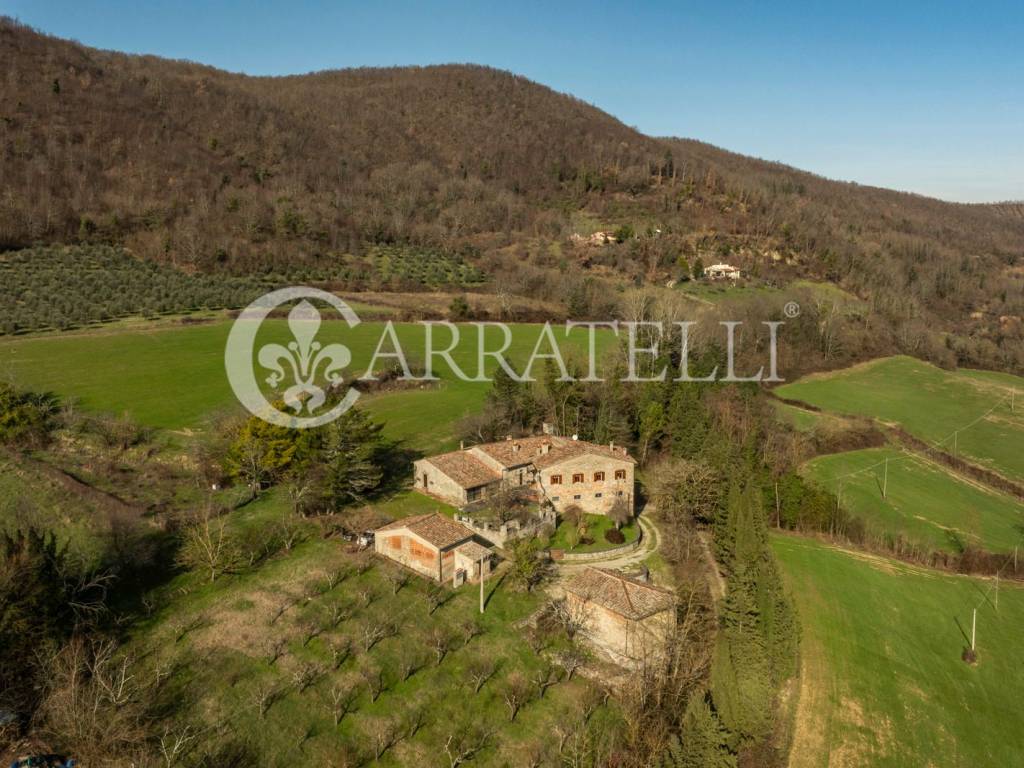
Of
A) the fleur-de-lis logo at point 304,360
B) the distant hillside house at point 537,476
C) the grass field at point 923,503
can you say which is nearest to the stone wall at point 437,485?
the distant hillside house at point 537,476

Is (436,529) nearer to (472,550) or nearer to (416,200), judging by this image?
(472,550)

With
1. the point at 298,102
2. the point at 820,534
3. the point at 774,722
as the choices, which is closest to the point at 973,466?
the point at 820,534

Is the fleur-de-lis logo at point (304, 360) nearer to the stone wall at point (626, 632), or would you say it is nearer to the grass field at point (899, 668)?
the stone wall at point (626, 632)

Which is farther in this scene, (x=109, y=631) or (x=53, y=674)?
(x=109, y=631)

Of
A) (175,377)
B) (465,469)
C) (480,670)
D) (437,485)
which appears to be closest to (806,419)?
(465,469)

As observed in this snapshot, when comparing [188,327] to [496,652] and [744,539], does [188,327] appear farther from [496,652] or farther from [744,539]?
[744,539]

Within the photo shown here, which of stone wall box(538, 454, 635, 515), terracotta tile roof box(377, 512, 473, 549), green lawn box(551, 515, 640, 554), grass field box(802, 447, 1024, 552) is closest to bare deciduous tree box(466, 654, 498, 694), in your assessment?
terracotta tile roof box(377, 512, 473, 549)
